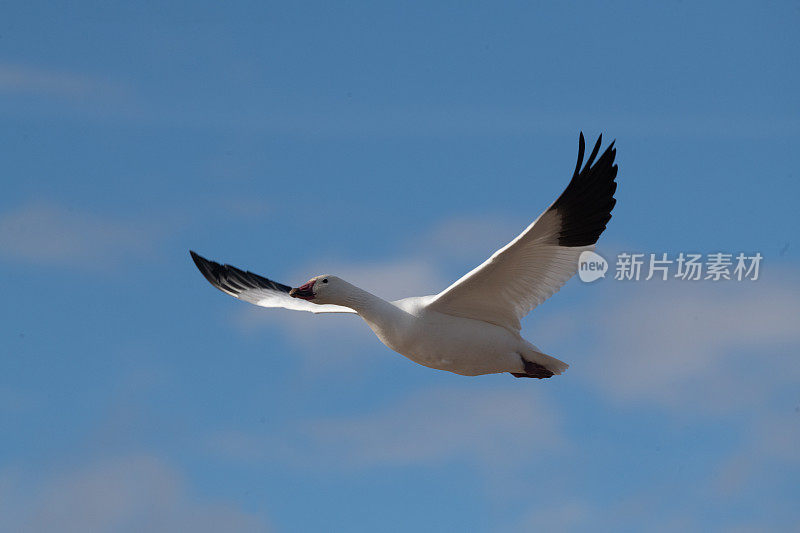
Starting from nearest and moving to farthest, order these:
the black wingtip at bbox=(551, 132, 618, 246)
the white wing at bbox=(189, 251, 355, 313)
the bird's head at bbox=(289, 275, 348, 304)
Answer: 1. the black wingtip at bbox=(551, 132, 618, 246)
2. the bird's head at bbox=(289, 275, 348, 304)
3. the white wing at bbox=(189, 251, 355, 313)

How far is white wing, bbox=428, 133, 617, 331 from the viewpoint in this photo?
1218cm

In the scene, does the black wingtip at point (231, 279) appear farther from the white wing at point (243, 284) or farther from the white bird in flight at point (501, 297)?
the white bird in flight at point (501, 297)

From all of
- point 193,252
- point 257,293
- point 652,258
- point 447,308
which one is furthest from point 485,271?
point 193,252

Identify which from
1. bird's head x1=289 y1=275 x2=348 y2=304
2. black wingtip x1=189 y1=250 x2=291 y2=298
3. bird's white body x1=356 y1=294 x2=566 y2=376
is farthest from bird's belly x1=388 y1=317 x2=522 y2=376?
black wingtip x1=189 y1=250 x2=291 y2=298

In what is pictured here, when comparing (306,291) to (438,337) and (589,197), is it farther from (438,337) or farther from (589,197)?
(589,197)

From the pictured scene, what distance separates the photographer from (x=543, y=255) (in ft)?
41.0

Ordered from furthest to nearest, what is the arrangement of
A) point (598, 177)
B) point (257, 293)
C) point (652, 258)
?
1. point (257, 293)
2. point (652, 258)
3. point (598, 177)

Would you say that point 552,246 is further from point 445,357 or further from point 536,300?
point 445,357

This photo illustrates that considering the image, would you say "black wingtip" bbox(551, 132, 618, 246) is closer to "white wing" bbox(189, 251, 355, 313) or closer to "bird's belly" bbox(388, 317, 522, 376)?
"bird's belly" bbox(388, 317, 522, 376)

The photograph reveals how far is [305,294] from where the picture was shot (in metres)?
13.1

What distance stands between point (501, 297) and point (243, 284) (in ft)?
→ 18.8

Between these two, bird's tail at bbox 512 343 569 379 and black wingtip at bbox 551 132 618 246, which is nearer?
black wingtip at bbox 551 132 618 246

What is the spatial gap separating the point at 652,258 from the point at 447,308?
156 inches

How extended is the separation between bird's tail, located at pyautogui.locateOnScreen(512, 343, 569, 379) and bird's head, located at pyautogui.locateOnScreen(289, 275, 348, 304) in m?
2.37
